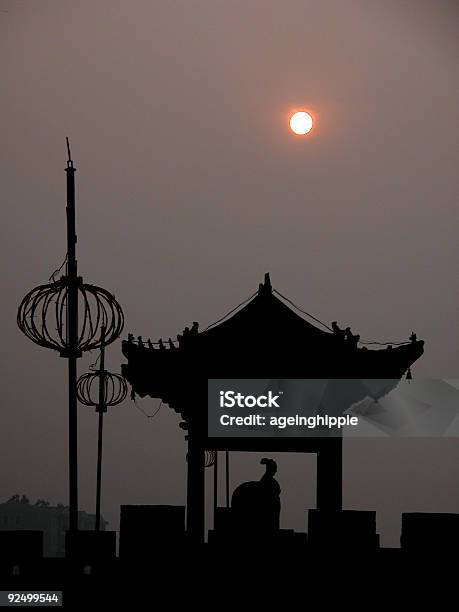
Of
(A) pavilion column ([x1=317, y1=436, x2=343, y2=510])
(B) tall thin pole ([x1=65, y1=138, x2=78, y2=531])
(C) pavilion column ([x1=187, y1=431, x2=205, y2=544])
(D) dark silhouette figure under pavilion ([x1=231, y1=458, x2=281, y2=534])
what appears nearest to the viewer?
(B) tall thin pole ([x1=65, y1=138, x2=78, y2=531])

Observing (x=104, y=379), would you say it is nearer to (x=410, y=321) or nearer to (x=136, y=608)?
(x=136, y=608)

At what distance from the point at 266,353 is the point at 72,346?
3.77 metres

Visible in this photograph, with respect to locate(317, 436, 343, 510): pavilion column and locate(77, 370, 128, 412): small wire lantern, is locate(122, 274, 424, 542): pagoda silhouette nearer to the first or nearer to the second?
locate(317, 436, 343, 510): pavilion column

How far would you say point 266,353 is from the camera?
8.01 meters

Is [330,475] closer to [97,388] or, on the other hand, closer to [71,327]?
[97,388]

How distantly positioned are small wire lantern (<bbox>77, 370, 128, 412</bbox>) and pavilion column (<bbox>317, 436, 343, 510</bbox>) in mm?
2490

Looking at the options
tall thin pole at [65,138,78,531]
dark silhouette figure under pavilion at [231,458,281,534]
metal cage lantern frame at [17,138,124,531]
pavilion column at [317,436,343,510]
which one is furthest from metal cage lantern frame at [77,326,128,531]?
tall thin pole at [65,138,78,531]

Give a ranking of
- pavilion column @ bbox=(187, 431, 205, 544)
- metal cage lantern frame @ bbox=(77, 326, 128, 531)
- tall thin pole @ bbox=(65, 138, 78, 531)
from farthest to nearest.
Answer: metal cage lantern frame @ bbox=(77, 326, 128, 531)
pavilion column @ bbox=(187, 431, 205, 544)
tall thin pole @ bbox=(65, 138, 78, 531)

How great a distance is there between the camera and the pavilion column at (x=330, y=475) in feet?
26.0

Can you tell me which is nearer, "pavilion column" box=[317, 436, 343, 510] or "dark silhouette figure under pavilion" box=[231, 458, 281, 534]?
"dark silhouette figure under pavilion" box=[231, 458, 281, 534]

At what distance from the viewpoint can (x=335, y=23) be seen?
60.1 ft

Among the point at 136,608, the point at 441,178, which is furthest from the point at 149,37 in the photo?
the point at 136,608

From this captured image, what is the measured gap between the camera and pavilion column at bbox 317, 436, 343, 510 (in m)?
7.91

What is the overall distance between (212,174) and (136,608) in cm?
1452
